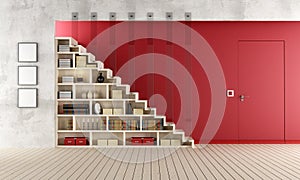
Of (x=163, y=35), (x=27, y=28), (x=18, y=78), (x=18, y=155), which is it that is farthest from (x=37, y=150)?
(x=163, y=35)

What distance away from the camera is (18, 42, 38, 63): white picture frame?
1108 cm

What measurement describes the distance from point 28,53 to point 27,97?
1004 millimetres

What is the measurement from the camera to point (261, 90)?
38.4ft

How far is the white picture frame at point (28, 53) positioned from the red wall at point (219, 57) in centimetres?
85

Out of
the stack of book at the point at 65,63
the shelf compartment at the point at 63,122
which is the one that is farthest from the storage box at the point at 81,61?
the shelf compartment at the point at 63,122

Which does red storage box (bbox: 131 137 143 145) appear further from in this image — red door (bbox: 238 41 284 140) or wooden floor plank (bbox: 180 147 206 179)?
red door (bbox: 238 41 284 140)

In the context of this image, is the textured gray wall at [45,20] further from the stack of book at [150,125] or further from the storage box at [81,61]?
the stack of book at [150,125]

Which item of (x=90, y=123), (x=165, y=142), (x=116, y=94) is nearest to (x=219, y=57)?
(x=165, y=142)

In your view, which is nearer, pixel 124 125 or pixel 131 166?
pixel 131 166

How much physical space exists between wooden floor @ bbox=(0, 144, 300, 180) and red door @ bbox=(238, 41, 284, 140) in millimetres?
697

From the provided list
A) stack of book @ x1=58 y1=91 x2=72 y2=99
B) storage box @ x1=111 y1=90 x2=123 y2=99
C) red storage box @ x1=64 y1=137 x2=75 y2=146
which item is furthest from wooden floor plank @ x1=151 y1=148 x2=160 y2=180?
stack of book @ x1=58 y1=91 x2=72 y2=99

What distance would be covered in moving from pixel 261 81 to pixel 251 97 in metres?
0.46

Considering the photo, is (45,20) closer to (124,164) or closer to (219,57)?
(219,57)

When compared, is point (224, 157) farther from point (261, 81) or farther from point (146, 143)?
point (261, 81)
